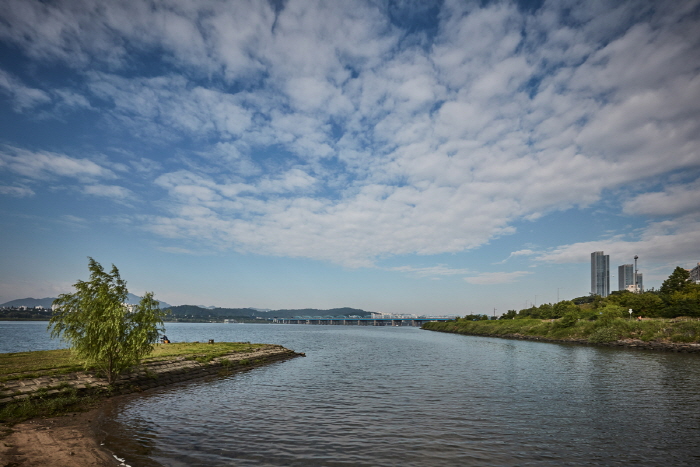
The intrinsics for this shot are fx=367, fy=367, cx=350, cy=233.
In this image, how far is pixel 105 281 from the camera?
30656mm

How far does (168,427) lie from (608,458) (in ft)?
83.4

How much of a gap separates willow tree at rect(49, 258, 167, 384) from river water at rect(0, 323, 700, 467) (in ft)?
12.2

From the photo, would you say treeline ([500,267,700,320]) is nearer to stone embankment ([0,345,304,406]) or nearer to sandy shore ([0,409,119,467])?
stone embankment ([0,345,304,406])

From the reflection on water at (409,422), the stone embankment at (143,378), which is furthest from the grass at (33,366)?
the reflection on water at (409,422)

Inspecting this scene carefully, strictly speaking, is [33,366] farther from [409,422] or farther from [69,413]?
[409,422]

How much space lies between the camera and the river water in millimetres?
19219

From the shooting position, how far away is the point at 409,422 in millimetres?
25406

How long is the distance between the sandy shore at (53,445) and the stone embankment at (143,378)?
4.37 metres

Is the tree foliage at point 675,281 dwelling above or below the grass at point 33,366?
above

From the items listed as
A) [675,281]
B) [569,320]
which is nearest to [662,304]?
[569,320]

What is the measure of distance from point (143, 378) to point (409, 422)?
2571 cm

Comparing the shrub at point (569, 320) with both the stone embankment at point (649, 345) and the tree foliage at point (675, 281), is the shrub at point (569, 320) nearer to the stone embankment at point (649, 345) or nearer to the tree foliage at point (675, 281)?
the stone embankment at point (649, 345)

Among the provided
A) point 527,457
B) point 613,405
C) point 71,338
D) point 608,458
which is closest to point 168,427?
point 71,338

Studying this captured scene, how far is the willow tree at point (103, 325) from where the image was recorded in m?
28.6
